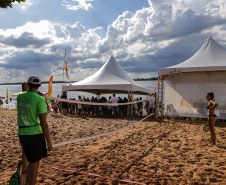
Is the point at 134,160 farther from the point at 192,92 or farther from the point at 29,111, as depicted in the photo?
the point at 192,92

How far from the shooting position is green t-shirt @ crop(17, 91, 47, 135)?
2.15 m

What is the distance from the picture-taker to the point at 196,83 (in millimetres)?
9141

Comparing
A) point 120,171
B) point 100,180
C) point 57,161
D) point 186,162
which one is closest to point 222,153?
point 186,162

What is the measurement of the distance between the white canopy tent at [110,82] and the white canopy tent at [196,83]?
259cm

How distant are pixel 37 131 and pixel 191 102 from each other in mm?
8509

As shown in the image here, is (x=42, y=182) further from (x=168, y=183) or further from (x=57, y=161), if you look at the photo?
(x=168, y=183)

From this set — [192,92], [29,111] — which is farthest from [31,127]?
[192,92]

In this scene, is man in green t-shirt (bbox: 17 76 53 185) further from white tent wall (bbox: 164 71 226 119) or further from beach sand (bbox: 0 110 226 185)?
white tent wall (bbox: 164 71 226 119)

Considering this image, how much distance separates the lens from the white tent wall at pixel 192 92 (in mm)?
8641

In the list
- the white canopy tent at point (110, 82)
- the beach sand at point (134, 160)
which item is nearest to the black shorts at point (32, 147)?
the beach sand at point (134, 160)

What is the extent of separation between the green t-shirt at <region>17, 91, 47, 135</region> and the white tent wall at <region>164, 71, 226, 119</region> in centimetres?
836

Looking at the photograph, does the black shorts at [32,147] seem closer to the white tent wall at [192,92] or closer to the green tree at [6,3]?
the green tree at [6,3]

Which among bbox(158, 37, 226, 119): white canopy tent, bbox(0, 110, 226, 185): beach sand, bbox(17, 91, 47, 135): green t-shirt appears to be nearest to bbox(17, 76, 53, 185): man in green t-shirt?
bbox(17, 91, 47, 135): green t-shirt

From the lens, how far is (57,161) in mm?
3852
